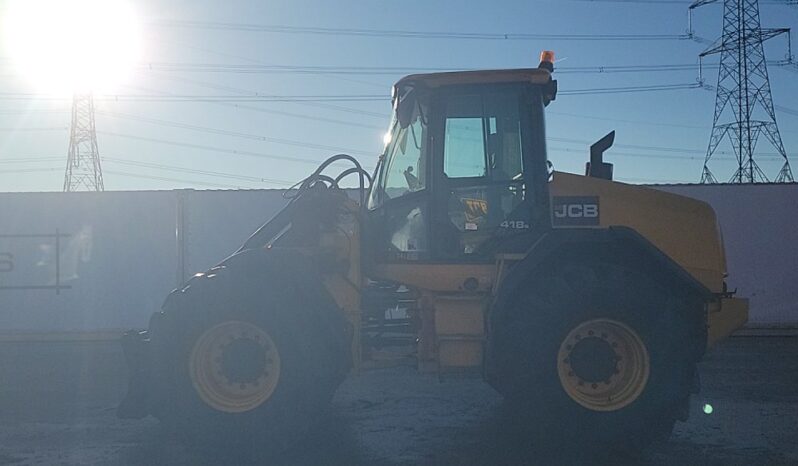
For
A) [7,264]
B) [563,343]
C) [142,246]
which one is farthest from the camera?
[142,246]

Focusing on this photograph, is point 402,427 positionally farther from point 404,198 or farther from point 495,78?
point 495,78

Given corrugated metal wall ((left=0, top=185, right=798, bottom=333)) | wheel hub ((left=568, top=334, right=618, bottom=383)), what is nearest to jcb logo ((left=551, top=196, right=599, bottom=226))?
wheel hub ((left=568, top=334, right=618, bottom=383))

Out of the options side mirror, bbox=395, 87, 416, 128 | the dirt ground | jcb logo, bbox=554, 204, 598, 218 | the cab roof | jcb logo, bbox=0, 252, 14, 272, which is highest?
the cab roof

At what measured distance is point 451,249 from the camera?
7.02m

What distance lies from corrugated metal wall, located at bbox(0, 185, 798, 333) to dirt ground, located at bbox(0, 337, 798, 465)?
423cm

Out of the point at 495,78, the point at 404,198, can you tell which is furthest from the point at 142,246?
the point at 495,78

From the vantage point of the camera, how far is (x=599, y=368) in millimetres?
6531

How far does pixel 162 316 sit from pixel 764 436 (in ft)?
16.9

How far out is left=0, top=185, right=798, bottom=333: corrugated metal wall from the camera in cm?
1481

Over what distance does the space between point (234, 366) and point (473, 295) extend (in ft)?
6.71

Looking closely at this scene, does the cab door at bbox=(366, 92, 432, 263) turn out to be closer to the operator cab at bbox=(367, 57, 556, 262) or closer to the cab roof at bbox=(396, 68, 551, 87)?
the operator cab at bbox=(367, 57, 556, 262)

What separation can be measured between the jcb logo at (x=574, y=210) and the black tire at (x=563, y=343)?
47cm

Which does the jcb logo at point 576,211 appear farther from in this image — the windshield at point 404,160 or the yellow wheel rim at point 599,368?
the windshield at point 404,160

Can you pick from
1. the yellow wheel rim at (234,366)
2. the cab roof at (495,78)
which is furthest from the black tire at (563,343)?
the yellow wheel rim at (234,366)
